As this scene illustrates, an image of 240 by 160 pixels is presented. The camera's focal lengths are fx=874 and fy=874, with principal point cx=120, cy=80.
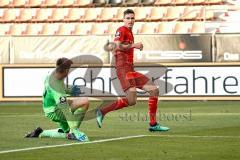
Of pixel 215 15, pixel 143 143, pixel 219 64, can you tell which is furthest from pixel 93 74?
pixel 143 143

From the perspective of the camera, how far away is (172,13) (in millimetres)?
32688

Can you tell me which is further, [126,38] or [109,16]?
[109,16]

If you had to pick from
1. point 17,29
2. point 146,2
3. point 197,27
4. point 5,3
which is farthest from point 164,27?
point 5,3

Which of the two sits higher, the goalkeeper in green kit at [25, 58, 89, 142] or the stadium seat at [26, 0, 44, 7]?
the stadium seat at [26, 0, 44, 7]

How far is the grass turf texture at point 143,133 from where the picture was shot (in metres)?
11.7

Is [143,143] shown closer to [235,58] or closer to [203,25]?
[235,58]

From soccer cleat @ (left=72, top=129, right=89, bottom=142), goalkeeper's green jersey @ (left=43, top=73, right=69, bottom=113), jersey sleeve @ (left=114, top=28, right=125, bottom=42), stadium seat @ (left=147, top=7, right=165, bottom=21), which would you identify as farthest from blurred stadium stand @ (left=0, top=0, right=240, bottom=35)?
soccer cleat @ (left=72, top=129, right=89, bottom=142)

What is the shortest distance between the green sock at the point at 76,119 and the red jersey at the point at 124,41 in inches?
88.3

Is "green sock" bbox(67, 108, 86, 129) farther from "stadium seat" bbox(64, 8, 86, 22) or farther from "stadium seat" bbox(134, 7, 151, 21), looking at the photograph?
"stadium seat" bbox(64, 8, 86, 22)

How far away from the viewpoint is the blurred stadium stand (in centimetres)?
3109

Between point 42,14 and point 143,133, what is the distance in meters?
19.6

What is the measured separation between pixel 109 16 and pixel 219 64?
7.78 meters

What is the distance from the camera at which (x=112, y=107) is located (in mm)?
16125

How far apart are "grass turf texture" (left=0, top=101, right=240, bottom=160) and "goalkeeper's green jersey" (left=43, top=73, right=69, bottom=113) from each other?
22.0 inches
